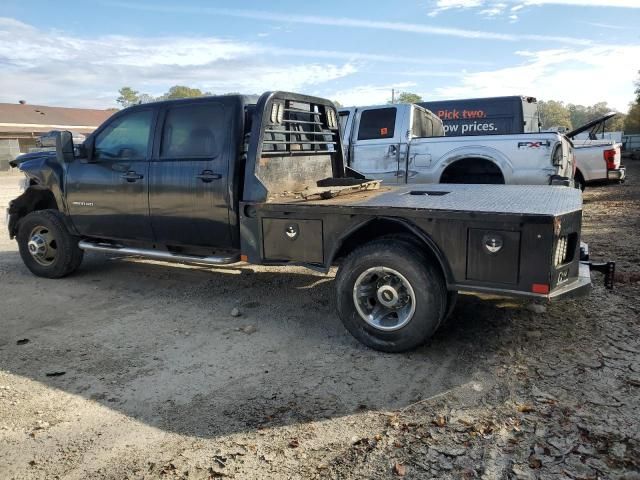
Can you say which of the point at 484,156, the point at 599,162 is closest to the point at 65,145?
the point at 484,156

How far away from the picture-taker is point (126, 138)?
568 cm

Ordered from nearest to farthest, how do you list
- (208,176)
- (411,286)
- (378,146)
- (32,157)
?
1. (411,286)
2. (208,176)
3. (32,157)
4. (378,146)

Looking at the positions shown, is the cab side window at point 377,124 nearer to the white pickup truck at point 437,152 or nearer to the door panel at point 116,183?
the white pickup truck at point 437,152

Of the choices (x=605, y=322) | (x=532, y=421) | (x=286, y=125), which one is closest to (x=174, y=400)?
(x=532, y=421)

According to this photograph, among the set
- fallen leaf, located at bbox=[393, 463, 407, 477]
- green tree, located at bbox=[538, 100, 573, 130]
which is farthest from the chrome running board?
green tree, located at bbox=[538, 100, 573, 130]

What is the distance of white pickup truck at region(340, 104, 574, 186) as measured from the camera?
7.34m

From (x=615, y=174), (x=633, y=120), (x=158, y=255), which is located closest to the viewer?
(x=158, y=255)

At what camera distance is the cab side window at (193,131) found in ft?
16.7

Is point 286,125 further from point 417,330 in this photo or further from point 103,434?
point 103,434

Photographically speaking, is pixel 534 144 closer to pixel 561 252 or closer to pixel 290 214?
pixel 561 252

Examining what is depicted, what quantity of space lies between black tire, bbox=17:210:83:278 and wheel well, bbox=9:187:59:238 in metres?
0.30

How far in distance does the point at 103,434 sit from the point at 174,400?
1.64 feet

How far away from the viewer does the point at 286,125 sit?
550cm

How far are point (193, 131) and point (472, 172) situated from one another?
184 inches
